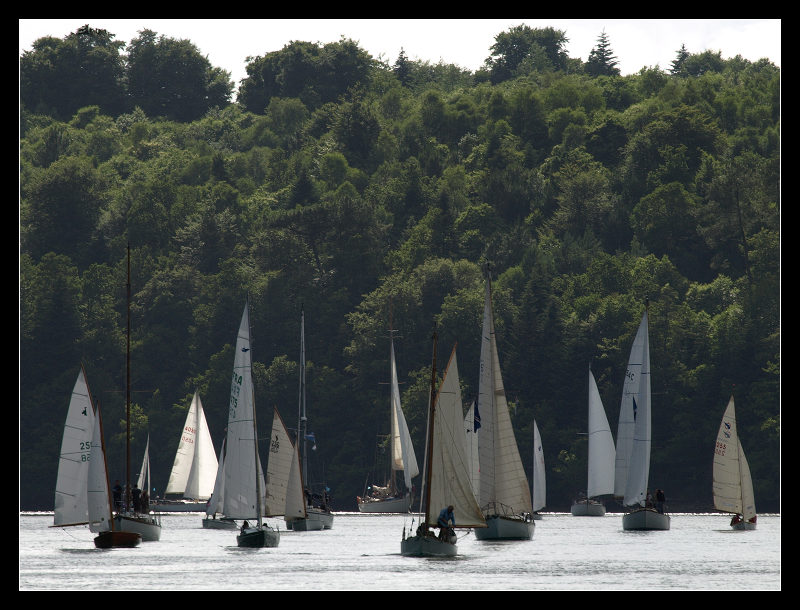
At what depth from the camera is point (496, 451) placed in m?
61.9

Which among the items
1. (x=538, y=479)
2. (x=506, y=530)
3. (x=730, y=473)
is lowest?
(x=506, y=530)

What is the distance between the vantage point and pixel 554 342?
4951 inches

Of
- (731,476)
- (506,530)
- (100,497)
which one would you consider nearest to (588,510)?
(731,476)

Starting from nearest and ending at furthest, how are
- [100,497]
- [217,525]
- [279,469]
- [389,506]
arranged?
[100,497] → [279,469] → [217,525] → [389,506]

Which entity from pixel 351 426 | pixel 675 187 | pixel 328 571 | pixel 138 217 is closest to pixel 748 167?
pixel 675 187

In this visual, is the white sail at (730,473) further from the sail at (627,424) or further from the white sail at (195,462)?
the white sail at (195,462)

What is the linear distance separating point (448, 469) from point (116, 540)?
1366 cm

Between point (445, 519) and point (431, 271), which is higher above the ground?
point (431, 271)

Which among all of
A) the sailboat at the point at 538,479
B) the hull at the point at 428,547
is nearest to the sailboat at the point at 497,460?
the hull at the point at 428,547

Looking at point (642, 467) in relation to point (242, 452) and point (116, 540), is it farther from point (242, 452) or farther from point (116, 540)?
point (116, 540)

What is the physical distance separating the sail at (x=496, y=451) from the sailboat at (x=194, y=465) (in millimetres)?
47658

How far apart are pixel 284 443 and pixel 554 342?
189 feet

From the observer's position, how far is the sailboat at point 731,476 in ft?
260
